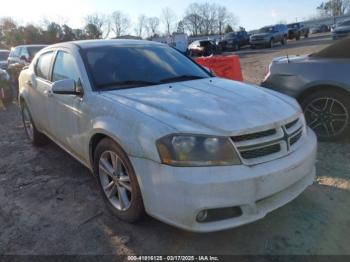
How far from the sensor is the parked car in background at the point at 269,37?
33.8 meters

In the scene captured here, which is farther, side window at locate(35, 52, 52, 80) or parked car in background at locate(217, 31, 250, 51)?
parked car in background at locate(217, 31, 250, 51)

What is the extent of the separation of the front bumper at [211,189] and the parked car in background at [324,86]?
2.36m

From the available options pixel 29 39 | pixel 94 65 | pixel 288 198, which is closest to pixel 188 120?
pixel 288 198

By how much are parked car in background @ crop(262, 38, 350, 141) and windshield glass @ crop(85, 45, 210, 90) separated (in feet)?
5.12

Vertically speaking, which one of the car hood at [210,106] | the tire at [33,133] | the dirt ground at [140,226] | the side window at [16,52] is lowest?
the dirt ground at [140,226]

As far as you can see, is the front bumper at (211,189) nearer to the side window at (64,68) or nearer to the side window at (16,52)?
the side window at (64,68)

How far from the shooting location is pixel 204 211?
101 inches

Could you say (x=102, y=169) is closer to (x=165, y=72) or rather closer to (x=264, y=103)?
(x=165, y=72)

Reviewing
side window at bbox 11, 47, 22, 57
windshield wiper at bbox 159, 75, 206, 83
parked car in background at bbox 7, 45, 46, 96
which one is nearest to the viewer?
windshield wiper at bbox 159, 75, 206, 83

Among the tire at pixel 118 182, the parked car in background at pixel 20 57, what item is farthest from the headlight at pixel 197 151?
the parked car in background at pixel 20 57

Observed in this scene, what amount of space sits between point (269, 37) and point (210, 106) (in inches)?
1301

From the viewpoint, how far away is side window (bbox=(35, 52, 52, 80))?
469 centimetres

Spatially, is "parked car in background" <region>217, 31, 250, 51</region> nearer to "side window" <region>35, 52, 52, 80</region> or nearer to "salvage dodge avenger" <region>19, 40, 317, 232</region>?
"side window" <region>35, 52, 52, 80</region>

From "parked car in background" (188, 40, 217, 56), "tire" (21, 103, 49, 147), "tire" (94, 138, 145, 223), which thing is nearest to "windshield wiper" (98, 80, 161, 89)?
"tire" (94, 138, 145, 223)
